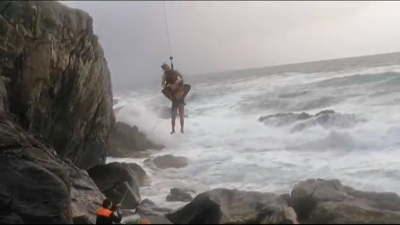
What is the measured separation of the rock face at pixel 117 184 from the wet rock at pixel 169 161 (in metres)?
5.89

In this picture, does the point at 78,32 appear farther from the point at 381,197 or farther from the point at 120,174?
the point at 381,197

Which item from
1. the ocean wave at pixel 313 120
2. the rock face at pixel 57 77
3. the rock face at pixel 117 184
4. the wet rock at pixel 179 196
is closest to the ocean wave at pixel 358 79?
the ocean wave at pixel 313 120

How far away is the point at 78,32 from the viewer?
14.2 m

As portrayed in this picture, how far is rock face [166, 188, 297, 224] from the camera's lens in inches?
288

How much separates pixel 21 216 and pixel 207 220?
3.49m

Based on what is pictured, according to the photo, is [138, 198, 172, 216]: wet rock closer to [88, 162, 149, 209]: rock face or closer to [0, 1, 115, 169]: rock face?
[88, 162, 149, 209]: rock face

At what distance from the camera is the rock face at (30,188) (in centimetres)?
797

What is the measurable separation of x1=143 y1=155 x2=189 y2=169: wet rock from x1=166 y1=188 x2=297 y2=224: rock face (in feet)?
36.8

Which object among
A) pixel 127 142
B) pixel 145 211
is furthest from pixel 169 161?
pixel 145 211

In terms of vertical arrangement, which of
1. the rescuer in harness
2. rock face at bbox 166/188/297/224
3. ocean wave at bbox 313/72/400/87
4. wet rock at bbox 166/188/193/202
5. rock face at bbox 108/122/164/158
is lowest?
ocean wave at bbox 313/72/400/87

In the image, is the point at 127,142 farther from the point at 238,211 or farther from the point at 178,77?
the point at 238,211

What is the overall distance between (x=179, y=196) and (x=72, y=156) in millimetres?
4093

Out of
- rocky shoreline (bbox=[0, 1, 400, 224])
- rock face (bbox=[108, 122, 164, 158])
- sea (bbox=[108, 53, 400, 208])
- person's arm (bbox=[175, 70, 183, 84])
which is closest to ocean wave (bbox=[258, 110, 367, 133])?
sea (bbox=[108, 53, 400, 208])

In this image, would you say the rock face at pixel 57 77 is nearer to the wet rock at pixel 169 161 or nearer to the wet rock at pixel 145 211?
the wet rock at pixel 145 211
